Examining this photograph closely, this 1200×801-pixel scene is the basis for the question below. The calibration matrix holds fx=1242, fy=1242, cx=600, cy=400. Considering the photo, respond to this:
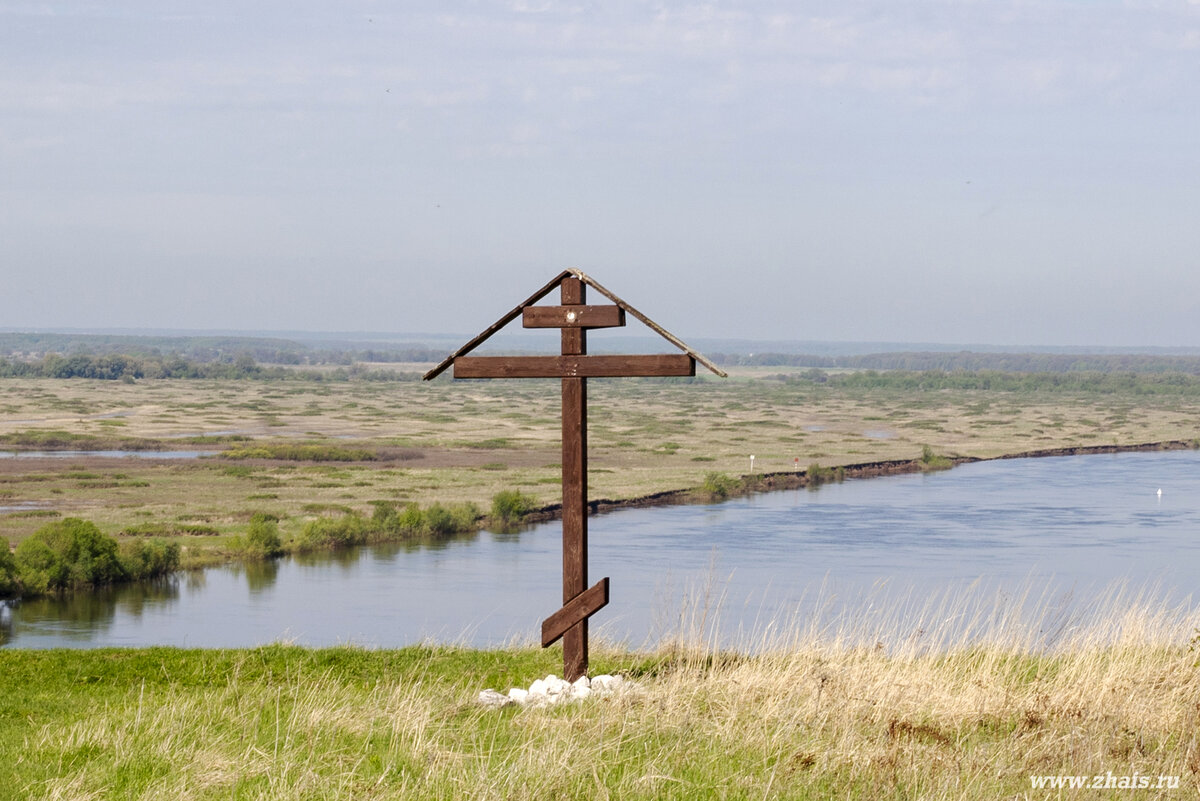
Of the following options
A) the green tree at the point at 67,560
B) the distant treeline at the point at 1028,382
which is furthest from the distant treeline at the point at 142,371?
the green tree at the point at 67,560

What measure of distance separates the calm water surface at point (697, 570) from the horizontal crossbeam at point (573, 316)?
11.0m

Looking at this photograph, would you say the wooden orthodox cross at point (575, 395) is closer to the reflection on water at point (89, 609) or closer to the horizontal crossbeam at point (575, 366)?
the horizontal crossbeam at point (575, 366)

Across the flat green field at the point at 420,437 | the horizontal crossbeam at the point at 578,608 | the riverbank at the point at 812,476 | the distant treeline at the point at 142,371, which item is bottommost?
the riverbank at the point at 812,476

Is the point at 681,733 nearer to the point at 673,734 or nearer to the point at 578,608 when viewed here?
the point at 673,734

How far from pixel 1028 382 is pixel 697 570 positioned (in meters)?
138

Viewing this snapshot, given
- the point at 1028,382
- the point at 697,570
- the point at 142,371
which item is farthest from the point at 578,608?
the point at 1028,382

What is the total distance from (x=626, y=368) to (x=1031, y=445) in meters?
74.3

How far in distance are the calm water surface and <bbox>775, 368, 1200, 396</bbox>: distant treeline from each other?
3906 inches

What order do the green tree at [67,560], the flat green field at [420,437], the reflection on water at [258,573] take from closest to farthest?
the green tree at [67,560]
the reflection on water at [258,573]
the flat green field at [420,437]

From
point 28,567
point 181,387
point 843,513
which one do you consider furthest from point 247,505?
point 181,387

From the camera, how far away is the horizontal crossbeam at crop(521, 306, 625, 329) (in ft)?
30.2

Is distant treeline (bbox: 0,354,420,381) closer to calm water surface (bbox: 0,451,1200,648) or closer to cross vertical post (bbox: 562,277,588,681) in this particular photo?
calm water surface (bbox: 0,451,1200,648)

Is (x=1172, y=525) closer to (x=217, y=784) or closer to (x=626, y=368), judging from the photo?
(x=626, y=368)

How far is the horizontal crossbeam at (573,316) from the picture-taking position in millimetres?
9219
